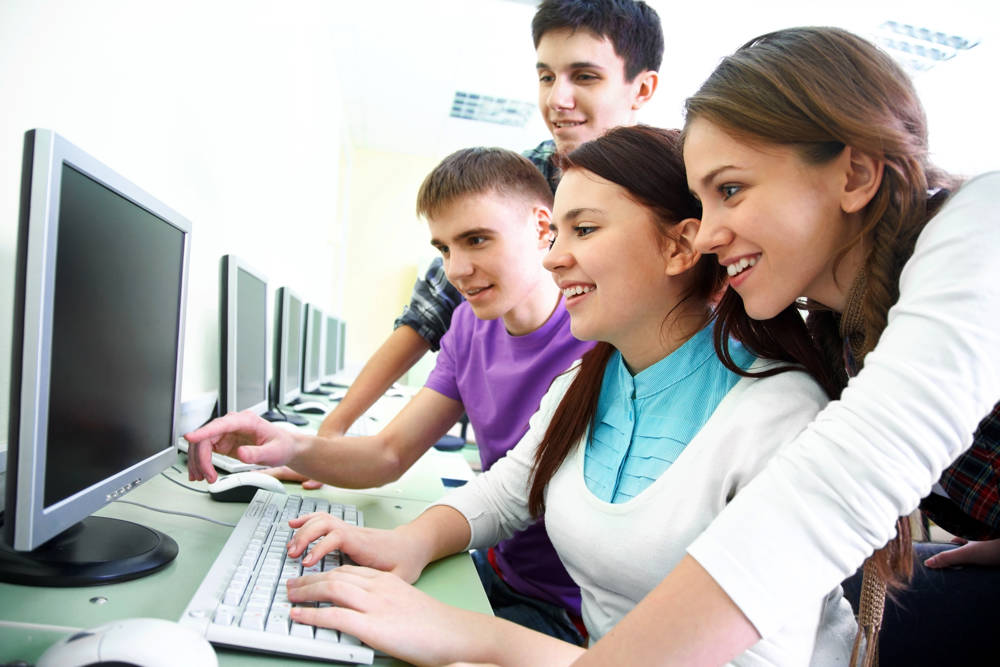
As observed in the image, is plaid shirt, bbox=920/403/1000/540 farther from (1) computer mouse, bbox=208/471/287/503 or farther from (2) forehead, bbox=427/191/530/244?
(1) computer mouse, bbox=208/471/287/503

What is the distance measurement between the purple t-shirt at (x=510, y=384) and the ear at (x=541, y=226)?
0.47ft

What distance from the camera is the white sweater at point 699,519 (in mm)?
681

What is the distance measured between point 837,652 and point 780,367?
31 cm

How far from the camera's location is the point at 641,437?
33.3 inches

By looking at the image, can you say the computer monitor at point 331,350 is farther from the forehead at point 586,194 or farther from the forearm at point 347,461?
the forehead at point 586,194

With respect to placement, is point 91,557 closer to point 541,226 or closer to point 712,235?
point 712,235

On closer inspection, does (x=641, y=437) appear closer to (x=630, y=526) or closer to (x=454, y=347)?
(x=630, y=526)

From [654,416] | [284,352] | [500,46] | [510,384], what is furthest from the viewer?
[500,46]

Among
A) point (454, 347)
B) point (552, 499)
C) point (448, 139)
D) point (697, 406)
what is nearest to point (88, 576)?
point (552, 499)

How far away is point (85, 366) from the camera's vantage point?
0.66 meters

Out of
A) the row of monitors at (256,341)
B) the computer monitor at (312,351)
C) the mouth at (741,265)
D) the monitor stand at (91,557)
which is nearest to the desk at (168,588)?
the monitor stand at (91,557)

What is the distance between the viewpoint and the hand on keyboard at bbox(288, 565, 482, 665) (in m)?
0.58

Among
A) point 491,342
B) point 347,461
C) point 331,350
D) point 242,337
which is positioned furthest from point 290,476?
point 331,350

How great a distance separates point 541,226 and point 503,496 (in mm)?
648
